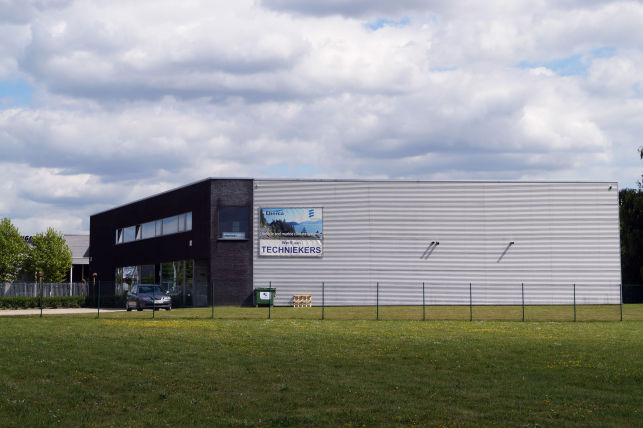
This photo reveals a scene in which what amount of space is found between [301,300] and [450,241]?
997 cm

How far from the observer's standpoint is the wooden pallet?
140 feet

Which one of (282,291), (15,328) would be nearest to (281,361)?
(15,328)

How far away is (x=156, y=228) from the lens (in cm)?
5059

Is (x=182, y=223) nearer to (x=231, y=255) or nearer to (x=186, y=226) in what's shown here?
(x=186, y=226)

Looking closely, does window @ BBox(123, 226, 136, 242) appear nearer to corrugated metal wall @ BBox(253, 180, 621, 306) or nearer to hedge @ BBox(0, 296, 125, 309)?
hedge @ BBox(0, 296, 125, 309)

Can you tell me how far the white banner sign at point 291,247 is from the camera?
4349 centimetres

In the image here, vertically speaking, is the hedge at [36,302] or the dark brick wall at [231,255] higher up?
the dark brick wall at [231,255]

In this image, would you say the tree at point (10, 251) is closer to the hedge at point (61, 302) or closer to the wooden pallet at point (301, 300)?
the hedge at point (61, 302)

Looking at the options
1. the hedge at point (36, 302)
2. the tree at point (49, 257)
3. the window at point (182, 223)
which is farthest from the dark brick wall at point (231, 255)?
the tree at point (49, 257)

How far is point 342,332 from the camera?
22469 mm

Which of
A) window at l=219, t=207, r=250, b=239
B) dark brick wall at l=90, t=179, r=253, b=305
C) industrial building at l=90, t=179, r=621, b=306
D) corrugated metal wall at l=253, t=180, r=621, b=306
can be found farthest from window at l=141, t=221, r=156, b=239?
Result: corrugated metal wall at l=253, t=180, r=621, b=306

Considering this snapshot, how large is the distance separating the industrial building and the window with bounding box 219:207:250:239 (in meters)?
0.06

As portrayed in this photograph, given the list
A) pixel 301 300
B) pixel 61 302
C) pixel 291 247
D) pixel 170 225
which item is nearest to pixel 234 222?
pixel 291 247

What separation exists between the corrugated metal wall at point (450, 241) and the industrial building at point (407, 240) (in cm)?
6
